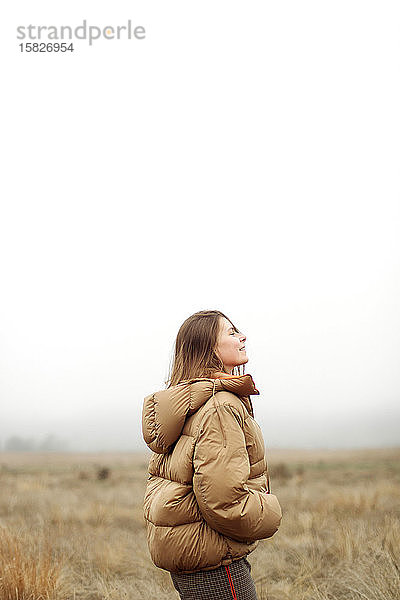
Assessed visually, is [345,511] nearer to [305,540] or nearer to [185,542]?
[305,540]

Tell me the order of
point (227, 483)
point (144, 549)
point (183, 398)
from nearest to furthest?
1. point (227, 483)
2. point (183, 398)
3. point (144, 549)

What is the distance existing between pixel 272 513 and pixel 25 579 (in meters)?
2.18

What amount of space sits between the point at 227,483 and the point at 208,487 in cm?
6

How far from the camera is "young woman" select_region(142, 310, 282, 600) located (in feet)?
6.81

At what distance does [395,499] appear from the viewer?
909cm

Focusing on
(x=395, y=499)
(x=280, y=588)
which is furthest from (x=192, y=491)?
(x=395, y=499)

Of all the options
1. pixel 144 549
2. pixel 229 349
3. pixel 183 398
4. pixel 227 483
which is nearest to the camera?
pixel 227 483

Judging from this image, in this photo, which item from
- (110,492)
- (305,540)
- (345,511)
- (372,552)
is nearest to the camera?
(372,552)

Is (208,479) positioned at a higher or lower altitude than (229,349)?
lower

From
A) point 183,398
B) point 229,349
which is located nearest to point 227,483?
point 183,398

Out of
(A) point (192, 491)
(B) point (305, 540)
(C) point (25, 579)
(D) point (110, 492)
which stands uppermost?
(A) point (192, 491)

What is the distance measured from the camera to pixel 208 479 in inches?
81.4

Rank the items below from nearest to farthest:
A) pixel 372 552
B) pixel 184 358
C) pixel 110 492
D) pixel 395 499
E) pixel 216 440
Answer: pixel 216 440 → pixel 184 358 → pixel 372 552 → pixel 395 499 → pixel 110 492

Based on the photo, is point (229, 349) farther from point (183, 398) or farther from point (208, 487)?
point (208, 487)
